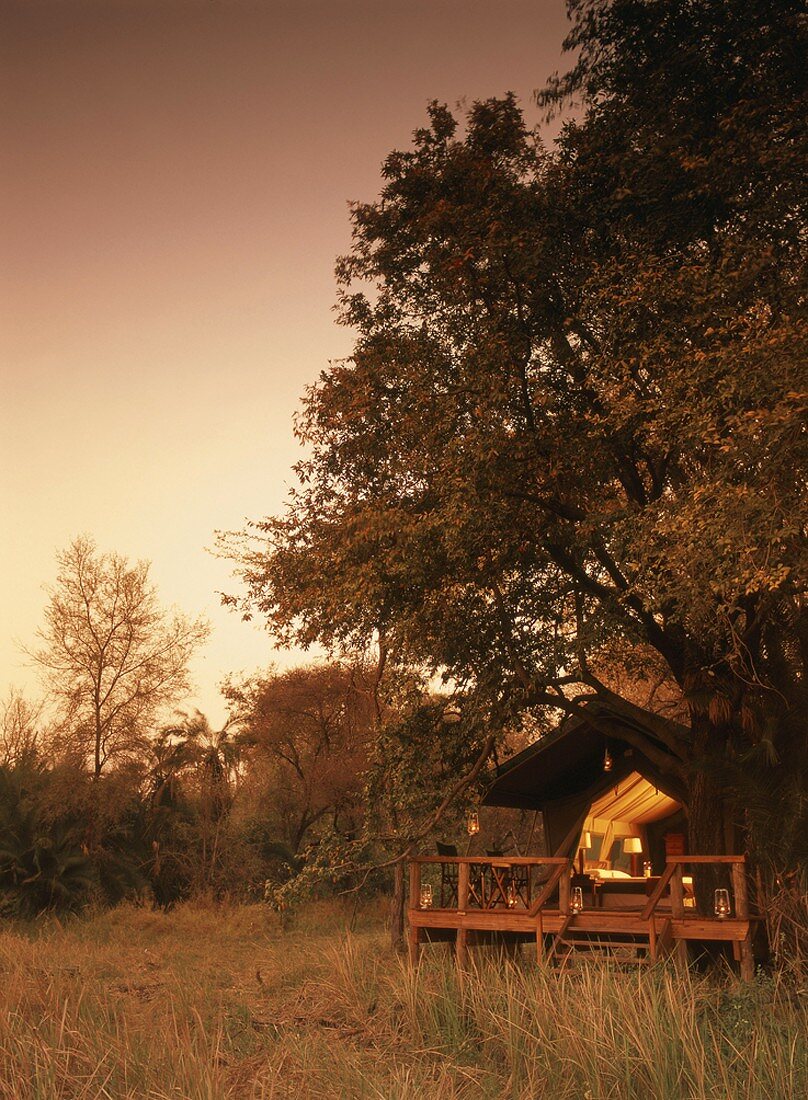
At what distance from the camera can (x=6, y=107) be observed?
10.1 m

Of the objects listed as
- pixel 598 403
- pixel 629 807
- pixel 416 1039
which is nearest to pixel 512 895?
pixel 629 807

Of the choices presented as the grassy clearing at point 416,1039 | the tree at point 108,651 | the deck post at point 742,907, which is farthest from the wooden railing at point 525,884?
the tree at point 108,651

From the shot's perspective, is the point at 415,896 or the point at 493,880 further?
the point at 493,880

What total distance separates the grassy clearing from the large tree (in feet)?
11.6

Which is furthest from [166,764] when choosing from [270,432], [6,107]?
[6,107]

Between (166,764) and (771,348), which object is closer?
(771,348)

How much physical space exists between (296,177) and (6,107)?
3557mm

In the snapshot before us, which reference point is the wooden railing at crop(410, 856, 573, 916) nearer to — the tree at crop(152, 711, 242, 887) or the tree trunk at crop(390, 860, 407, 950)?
the tree trunk at crop(390, 860, 407, 950)

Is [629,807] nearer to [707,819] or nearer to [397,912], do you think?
[397,912]

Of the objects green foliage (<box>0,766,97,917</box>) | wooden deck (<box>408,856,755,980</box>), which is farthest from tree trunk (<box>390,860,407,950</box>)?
green foliage (<box>0,766,97,917</box>)

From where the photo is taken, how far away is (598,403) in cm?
1195

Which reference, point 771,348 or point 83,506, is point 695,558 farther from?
point 83,506

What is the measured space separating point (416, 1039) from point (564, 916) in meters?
5.32

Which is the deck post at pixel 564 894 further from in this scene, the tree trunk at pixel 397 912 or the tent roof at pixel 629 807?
the tree trunk at pixel 397 912
